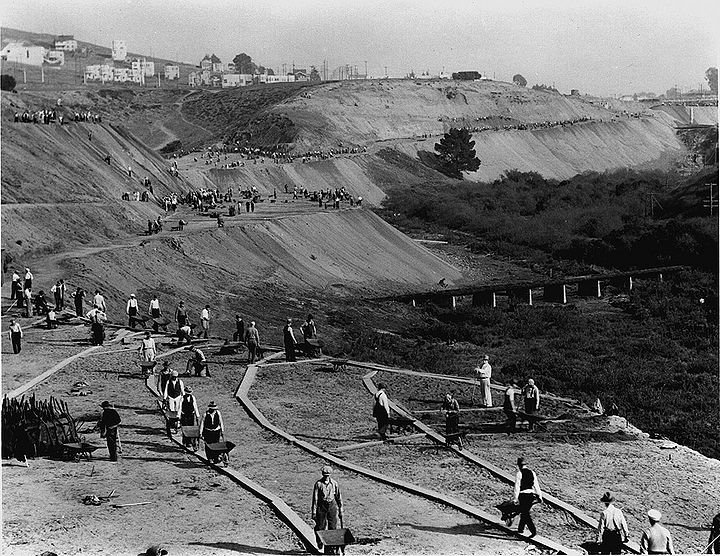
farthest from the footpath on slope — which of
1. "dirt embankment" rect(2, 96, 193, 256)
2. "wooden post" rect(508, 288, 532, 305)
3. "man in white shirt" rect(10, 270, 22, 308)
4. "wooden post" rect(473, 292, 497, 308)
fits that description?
"wooden post" rect(508, 288, 532, 305)

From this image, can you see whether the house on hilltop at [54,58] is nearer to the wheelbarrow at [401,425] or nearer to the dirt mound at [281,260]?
the dirt mound at [281,260]

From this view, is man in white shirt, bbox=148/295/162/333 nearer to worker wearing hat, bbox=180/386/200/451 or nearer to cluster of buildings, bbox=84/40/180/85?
worker wearing hat, bbox=180/386/200/451

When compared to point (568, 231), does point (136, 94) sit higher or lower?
higher

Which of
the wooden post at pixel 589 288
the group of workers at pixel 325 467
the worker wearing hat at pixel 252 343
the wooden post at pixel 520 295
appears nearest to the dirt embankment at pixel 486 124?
the wooden post at pixel 589 288

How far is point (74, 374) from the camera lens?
77.3 feet

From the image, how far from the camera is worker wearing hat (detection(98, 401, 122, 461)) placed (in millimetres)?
16722

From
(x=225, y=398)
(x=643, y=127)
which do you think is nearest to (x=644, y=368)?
(x=225, y=398)

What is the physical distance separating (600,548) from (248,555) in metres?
4.56

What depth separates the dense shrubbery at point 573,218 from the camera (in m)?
60.0

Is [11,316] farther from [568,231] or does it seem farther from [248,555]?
[568,231]

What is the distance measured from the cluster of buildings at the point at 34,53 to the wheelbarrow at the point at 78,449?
130m

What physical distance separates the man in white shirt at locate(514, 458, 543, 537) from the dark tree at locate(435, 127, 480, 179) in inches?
3727

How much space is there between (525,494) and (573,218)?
211 ft

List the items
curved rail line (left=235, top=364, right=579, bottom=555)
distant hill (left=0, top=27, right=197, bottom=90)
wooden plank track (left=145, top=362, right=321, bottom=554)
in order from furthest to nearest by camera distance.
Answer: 1. distant hill (left=0, top=27, right=197, bottom=90)
2. curved rail line (left=235, top=364, right=579, bottom=555)
3. wooden plank track (left=145, top=362, right=321, bottom=554)
